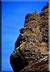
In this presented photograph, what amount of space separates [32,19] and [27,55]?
444 inches

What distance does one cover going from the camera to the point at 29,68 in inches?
669

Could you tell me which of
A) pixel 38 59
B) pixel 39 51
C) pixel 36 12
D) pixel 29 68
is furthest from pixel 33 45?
pixel 36 12

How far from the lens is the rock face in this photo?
56.5 feet

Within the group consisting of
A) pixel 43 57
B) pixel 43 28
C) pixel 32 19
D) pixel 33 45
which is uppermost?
pixel 32 19

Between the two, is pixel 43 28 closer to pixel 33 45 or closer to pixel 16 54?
pixel 33 45

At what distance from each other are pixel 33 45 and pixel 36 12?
39.6 ft

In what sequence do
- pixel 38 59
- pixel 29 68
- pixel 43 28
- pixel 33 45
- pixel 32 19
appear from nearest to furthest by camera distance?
1. pixel 29 68
2. pixel 38 59
3. pixel 33 45
4. pixel 43 28
5. pixel 32 19

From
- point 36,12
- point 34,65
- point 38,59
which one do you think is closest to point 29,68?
point 34,65

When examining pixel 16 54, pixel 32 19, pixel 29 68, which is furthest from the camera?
pixel 32 19

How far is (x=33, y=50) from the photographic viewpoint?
1912 centimetres

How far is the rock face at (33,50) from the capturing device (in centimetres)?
1722

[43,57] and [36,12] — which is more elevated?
[36,12]

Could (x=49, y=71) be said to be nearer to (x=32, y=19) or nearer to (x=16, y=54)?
(x=16, y=54)

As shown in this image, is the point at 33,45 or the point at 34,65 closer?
the point at 34,65
